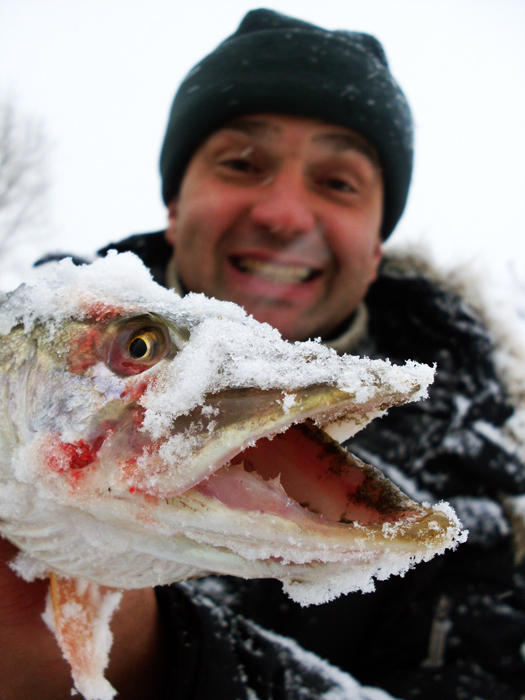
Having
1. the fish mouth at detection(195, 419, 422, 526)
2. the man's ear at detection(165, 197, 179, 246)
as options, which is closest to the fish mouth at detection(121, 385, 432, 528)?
the fish mouth at detection(195, 419, 422, 526)

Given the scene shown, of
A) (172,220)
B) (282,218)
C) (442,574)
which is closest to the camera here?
(282,218)

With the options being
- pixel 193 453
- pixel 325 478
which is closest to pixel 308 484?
pixel 325 478

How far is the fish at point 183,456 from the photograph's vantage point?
51 centimetres

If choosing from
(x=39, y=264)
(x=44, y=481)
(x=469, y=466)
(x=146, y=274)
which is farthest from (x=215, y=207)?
(x=469, y=466)

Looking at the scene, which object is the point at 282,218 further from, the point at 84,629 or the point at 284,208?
the point at 84,629

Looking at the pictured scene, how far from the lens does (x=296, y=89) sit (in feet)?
5.92

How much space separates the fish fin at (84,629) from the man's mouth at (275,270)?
A: 4.55 feet

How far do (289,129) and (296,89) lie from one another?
175 mm

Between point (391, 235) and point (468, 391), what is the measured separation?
1.01m

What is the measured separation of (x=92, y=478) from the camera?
1.89 feet

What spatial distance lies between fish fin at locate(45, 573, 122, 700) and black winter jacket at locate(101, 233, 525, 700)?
0.87 meters

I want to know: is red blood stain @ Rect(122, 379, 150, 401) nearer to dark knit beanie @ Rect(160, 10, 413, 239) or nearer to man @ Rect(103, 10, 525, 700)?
man @ Rect(103, 10, 525, 700)

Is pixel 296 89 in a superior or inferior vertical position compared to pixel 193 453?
superior

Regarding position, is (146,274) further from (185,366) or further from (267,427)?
(267,427)
